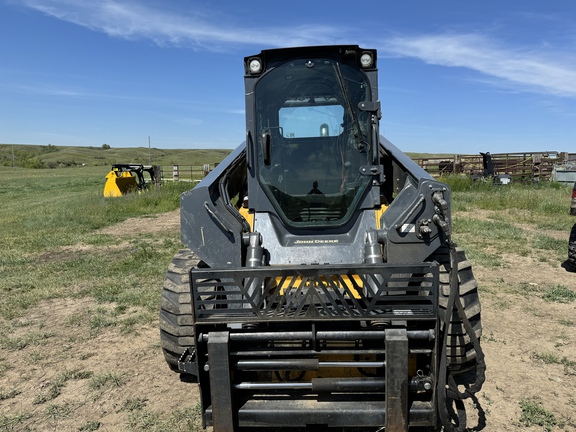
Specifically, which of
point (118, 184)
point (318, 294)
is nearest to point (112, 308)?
point (318, 294)

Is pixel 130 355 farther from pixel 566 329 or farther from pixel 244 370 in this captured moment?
pixel 566 329

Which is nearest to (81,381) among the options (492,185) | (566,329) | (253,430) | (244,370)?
(253,430)

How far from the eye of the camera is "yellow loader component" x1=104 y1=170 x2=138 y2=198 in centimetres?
1845

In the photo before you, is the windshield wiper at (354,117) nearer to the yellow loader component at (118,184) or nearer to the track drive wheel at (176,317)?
the track drive wheel at (176,317)

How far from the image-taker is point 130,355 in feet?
15.4

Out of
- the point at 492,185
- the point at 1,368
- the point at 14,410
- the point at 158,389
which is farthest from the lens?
the point at 492,185

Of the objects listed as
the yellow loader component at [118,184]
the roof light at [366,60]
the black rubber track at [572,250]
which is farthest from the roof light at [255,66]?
the yellow loader component at [118,184]

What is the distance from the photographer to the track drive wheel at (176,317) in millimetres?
3443

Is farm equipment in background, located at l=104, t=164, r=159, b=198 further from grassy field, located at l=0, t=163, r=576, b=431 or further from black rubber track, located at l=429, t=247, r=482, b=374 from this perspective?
black rubber track, located at l=429, t=247, r=482, b=374

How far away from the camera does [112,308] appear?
6066 mm

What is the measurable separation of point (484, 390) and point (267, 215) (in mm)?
2255

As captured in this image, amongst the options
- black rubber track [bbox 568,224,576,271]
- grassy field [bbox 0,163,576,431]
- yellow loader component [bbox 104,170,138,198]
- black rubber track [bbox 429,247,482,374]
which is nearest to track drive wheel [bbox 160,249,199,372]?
grassy field [bbox 0,163,576,431]

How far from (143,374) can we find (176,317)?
1167 mm

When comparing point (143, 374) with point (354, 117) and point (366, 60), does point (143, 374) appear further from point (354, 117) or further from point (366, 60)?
point (366, 60)
